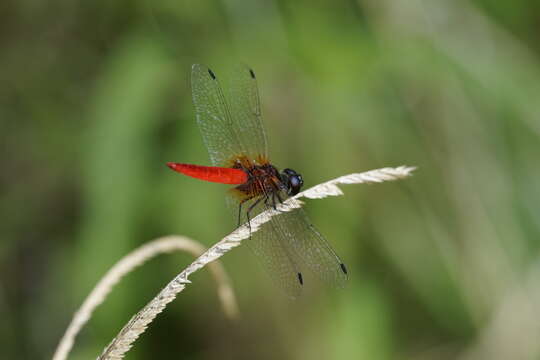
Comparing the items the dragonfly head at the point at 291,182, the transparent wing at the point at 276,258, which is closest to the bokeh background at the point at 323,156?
the dragonfly head at the point at 291,182

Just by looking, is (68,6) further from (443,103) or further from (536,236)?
(536,236)

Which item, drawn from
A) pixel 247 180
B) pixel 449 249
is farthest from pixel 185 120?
pixel 449 249

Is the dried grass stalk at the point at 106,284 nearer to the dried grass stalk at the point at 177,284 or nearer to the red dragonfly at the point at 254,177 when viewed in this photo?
the dried grass stalk at the point at 177,284

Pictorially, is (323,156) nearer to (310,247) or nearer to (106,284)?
(310,247)

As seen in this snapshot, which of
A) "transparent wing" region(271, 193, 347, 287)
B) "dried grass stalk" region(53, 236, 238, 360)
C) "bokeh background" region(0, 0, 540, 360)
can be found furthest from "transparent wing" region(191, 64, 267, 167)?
"dried grass stalk" region(53, 236, 238, 360)

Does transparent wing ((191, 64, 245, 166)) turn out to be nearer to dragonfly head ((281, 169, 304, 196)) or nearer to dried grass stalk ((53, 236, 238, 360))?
dragonfly head ((281, 169, 304, 196))

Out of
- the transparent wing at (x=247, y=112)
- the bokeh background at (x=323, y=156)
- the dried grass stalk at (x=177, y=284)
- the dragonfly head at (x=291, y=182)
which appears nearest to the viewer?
the dried grass stalk at (x=177, y=284)


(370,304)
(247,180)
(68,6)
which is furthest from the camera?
(68,6)
